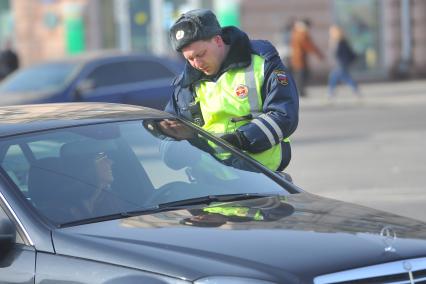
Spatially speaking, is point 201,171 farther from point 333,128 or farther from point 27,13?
point 27,13

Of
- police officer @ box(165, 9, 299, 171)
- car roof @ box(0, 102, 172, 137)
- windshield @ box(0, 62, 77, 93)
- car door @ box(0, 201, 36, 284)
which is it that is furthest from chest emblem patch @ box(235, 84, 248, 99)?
windshield @ box(0, 62, 77, 93)

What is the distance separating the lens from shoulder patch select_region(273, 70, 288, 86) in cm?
568

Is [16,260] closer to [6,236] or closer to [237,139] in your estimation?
[6,236]

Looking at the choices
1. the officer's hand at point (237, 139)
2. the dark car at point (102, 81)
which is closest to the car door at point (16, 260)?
the officer's hand at point (237, 139)

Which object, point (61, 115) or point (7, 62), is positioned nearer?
point (61, 115)

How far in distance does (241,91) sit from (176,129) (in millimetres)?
436

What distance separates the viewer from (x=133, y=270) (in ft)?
13.6

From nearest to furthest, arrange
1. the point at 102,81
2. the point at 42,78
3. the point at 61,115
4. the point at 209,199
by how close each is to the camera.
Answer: the point at 209,199, the point at 61,115, the point at 102,81, the point at 42,78

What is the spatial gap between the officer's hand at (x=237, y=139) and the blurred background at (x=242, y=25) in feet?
73.5

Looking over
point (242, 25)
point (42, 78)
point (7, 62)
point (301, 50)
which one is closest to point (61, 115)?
point (42, 78)

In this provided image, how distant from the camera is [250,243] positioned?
4262mm

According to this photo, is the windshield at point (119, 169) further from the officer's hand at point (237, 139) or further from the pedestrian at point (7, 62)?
the pedestrian at point (7, 62)

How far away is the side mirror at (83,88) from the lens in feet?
48.4

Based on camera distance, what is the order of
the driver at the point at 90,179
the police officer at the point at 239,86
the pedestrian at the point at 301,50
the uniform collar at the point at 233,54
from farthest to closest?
the pedestrian at the point at 301,50
the uniform collar at the point at 233,54
the police officer at the point at 239,86
the driver at the point at 90,179
